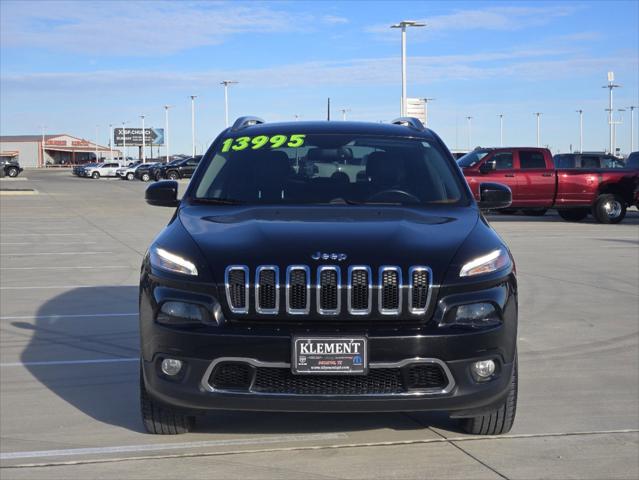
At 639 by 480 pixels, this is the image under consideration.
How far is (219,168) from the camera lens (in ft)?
20.0

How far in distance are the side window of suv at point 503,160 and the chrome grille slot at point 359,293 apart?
20.2m

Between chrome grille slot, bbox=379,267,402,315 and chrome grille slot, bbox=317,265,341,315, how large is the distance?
21 cm

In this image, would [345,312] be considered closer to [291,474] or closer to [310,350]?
[310,350]

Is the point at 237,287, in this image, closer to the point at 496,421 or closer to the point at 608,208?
the point at 496,421

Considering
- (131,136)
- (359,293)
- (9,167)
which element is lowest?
(9,167)

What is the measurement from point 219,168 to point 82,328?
311cm

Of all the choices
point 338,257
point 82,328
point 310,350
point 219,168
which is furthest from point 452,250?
point 82,328

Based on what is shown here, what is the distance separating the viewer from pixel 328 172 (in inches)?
235

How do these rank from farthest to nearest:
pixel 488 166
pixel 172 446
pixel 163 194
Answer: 1. pixel 488 166
2. pixel 163 194
3. pixel 172 446

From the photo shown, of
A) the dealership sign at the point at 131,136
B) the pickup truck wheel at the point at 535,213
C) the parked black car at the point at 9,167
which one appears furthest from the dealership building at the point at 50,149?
the pickup truck wheel at the point at 535,213

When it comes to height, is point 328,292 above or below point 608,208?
above

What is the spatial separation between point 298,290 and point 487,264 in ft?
3.35

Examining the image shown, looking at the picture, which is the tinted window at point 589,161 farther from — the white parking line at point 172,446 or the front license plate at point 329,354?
the front license plate at point 329,354

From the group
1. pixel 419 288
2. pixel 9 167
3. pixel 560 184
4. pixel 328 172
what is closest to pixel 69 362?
pixel 328 172
